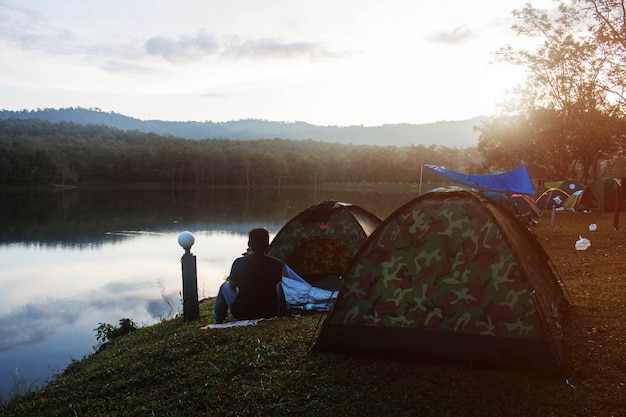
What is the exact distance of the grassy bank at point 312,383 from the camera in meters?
3.93

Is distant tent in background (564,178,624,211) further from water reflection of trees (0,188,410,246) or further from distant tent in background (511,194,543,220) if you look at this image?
water reflection of trees (0,188,410,246)

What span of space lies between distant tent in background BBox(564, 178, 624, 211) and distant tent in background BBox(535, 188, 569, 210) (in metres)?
1.21

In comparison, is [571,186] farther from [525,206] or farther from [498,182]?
[498,182]

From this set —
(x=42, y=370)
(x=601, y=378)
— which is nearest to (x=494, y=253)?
(x=601, y=378)


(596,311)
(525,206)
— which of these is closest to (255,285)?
(596,311)

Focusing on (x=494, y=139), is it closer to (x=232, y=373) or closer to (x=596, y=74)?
(x=596, y=74)

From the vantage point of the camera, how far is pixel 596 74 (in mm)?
26016

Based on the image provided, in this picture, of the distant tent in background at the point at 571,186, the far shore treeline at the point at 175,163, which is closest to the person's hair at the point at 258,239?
the distant tent in background at the point at 571,186

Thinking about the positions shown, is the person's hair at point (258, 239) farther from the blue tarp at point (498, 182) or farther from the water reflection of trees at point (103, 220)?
the water reflection of trees at point (103, 220)

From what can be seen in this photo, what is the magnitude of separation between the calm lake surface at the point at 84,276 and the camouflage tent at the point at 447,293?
17.1 feet

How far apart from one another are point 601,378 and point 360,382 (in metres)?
2.06

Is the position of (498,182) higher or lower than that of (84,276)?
higher

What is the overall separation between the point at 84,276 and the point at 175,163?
7300 centimetres

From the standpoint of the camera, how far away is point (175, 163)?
86438mm
